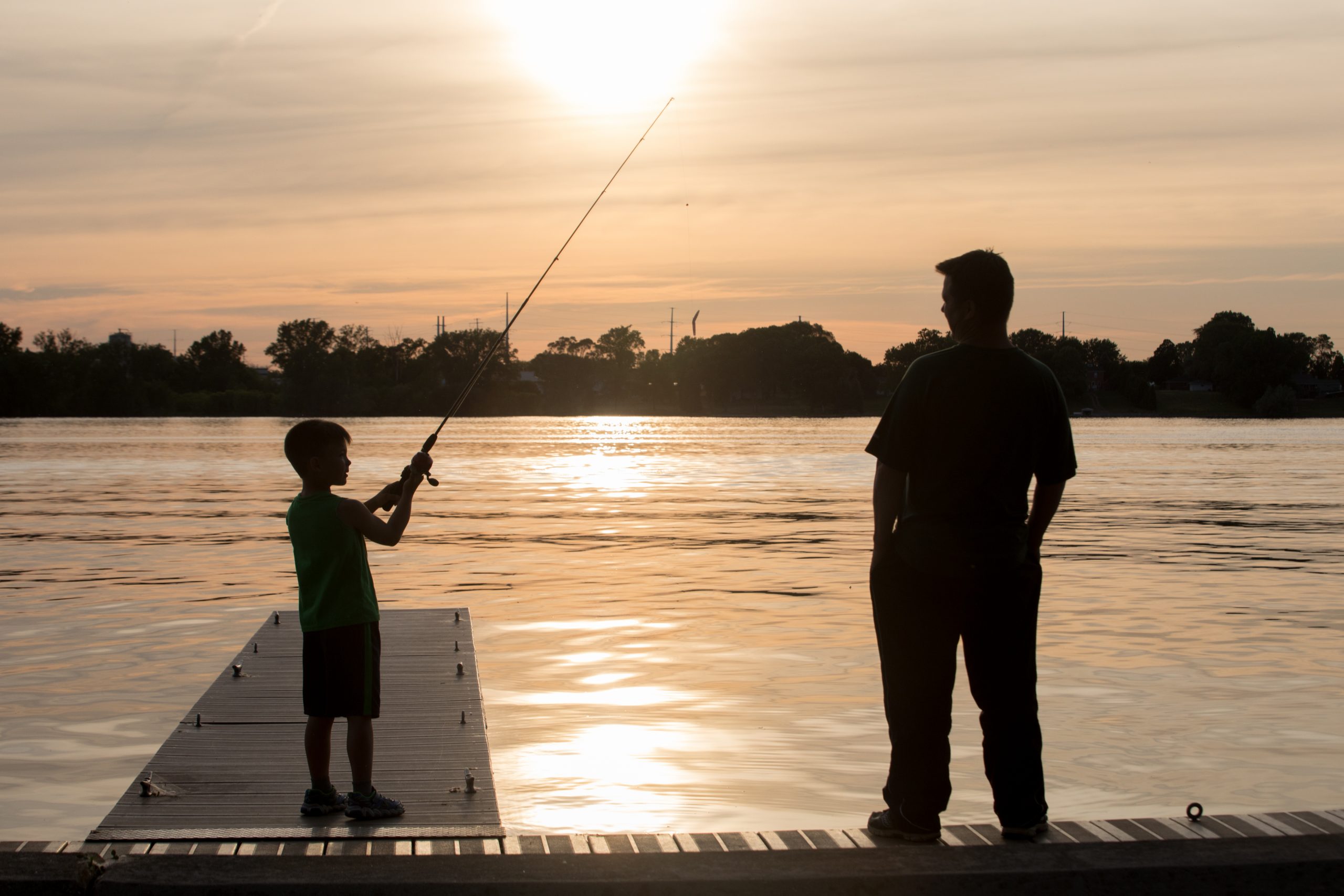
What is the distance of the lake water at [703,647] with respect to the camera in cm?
620

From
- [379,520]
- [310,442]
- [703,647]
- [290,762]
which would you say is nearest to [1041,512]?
[379,520]

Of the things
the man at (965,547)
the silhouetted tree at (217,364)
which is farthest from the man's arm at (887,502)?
the silhouetted tree at (217,364)

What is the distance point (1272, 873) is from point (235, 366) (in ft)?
556

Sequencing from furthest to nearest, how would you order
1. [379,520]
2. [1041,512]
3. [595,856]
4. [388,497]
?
[388,497] → [379,520] → [1041,512] → [595,856]

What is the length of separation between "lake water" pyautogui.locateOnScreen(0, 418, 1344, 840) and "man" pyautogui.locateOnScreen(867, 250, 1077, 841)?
181cm

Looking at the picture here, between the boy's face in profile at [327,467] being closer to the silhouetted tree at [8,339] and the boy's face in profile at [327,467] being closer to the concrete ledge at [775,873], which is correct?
the concrete ledge at [775,873]

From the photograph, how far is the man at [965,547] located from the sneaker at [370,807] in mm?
1722

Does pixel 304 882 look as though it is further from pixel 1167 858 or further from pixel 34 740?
pixel 34 740

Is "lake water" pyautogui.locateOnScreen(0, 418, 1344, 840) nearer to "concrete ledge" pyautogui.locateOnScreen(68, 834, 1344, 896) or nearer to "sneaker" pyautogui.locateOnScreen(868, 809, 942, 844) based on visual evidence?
"sneaker" pyautogui.locateOnScreen(868, 809, 942, 844)

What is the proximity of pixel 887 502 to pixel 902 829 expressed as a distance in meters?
0.95

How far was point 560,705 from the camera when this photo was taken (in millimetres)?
7867

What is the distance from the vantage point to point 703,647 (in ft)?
32.0

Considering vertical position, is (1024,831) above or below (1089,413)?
below

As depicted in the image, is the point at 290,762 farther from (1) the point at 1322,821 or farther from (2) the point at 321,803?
(1) the point at 1322,821
